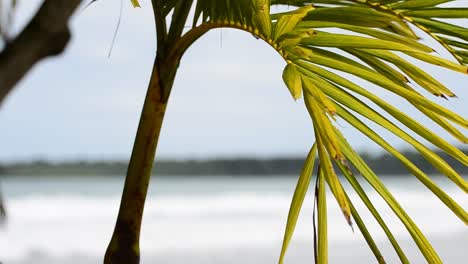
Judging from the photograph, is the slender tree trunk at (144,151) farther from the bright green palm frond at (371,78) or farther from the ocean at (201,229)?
the ocean at (201,229)

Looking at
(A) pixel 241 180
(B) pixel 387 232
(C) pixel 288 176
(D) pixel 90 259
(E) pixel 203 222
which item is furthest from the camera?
(C) pixel 288 176

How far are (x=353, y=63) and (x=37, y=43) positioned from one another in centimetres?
67

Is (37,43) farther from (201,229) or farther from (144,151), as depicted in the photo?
(201,229)

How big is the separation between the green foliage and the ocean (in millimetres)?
1223

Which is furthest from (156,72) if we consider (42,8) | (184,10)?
(42,8)

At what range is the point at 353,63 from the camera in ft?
3.35

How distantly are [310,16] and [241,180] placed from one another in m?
7.84

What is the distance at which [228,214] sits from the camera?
540 cm

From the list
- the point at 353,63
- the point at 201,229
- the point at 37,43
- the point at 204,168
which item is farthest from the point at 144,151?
the point at 204,168

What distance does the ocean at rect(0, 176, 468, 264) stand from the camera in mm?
3693

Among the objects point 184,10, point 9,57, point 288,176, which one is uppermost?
point 184,10

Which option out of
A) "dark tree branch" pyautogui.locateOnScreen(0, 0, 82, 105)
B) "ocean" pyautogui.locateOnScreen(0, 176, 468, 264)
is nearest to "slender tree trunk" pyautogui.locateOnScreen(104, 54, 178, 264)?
"dark tree branch" pyautogui.locateOnScreen(0, 0, 82, 105)

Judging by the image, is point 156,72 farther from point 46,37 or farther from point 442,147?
point 46,37

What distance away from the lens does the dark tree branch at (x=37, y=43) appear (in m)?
0.39
